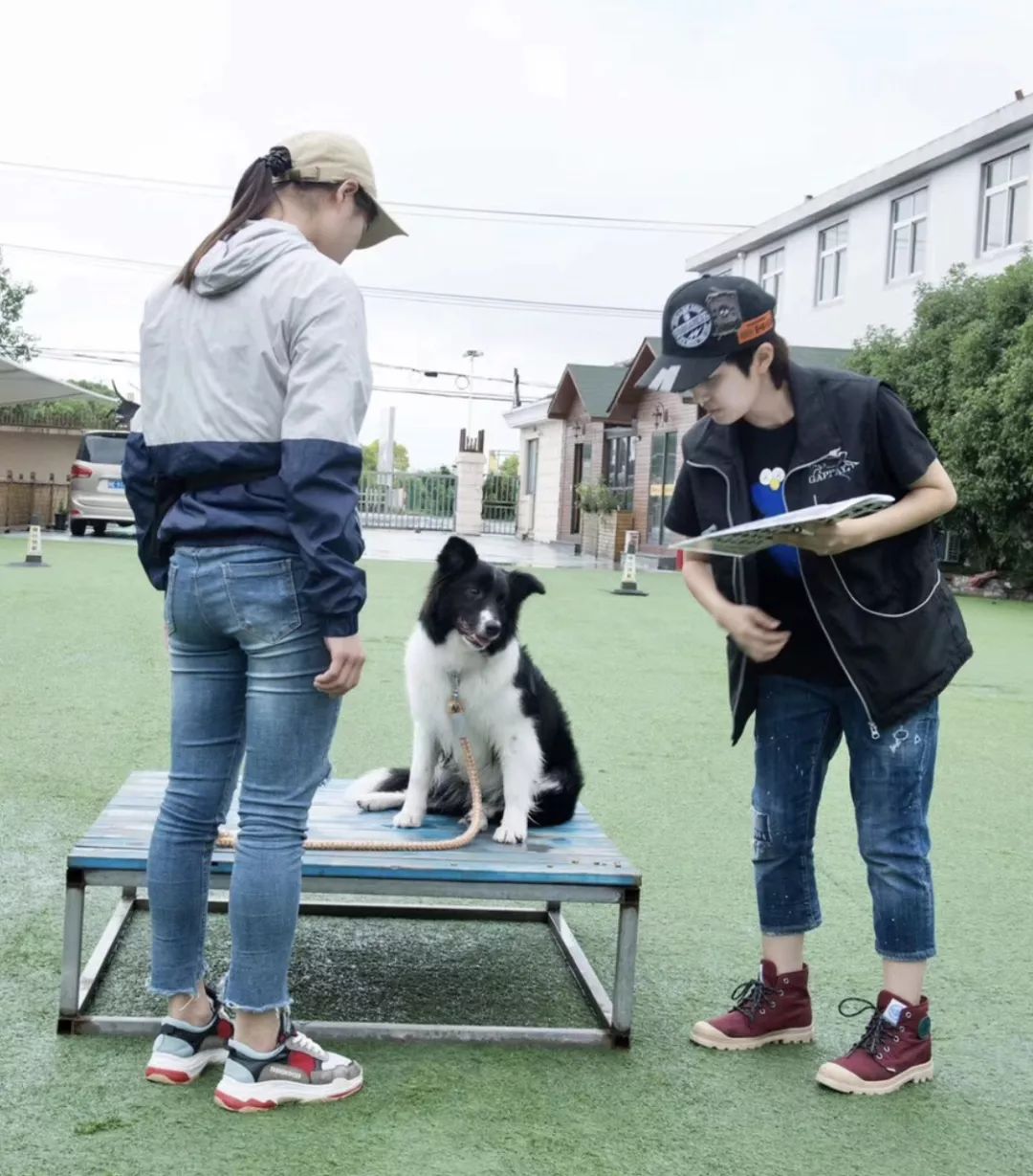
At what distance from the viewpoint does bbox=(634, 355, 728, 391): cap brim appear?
2.98 m

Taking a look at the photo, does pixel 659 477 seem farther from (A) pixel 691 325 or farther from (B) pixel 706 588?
(A) pixel 691 325

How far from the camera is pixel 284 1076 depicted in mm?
2816

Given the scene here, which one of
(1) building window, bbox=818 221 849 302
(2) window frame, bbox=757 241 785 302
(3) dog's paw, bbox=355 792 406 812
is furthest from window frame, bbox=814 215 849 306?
(3) dog's paw, bbox=355 792 406 812

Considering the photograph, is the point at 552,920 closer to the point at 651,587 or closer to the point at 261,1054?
the point at 261,1054

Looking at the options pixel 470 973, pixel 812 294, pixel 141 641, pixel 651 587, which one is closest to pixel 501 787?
pixel 470 973

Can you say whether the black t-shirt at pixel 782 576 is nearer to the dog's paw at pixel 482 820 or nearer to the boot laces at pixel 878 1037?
the boot laces at pixel 878 1037

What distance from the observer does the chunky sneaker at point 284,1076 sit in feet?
9.12

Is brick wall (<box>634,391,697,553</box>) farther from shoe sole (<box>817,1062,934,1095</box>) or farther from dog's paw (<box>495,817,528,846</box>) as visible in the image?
shoe sole (<box>817,1062,934,1095</box>)

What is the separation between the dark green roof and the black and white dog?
29.4 m

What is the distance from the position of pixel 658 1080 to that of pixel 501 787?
1.12 m

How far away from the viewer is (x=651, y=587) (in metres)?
19.6

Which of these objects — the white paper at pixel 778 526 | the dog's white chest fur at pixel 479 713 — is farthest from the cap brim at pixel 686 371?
the dog's white chest fur at pixel 479 713

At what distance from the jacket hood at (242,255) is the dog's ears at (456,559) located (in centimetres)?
132

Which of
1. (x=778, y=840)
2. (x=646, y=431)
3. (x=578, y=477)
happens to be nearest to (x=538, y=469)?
(x=578, y=477)
